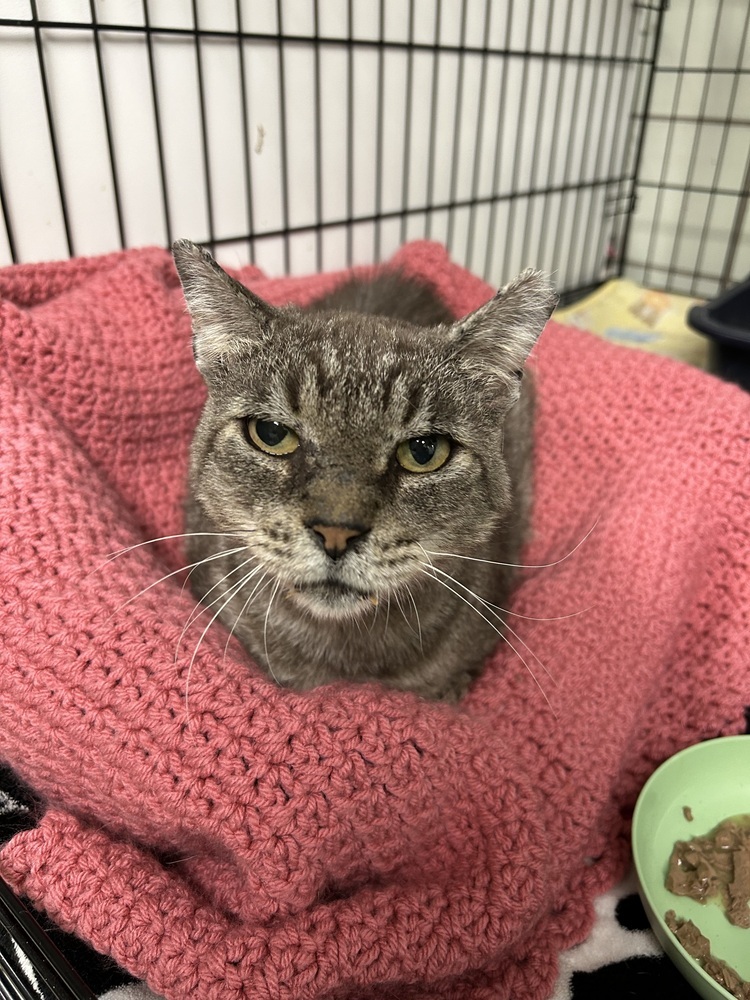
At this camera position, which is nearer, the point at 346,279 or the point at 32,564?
the point at 32,564

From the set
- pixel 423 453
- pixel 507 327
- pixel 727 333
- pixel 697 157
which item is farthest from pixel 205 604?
pixel 697 157

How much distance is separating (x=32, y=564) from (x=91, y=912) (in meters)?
0.41

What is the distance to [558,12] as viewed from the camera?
7.12 feet

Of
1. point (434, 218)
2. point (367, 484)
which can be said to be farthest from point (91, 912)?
point (434, 218)

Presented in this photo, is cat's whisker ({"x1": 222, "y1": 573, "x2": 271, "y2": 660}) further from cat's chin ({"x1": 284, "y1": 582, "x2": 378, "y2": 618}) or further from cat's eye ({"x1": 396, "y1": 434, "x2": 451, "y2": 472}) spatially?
cat's eye ({"x1": 396, "y1": 434, "x2": 451, "y2": 472})

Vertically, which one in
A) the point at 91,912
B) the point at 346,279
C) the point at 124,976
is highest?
the point at 346,279

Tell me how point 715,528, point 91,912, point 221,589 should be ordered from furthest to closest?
1. point 715,528
2. point 221,589
3. point 91,912

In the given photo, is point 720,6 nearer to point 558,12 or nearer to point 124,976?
point 558,12

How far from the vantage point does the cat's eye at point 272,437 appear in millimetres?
856

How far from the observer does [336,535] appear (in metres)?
0.74

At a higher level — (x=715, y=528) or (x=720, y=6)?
(x=720, y=6)

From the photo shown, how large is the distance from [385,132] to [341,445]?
1371mm

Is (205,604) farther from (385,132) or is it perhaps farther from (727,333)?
(727,333)

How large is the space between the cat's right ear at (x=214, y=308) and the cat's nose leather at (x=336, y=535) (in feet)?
1.02
